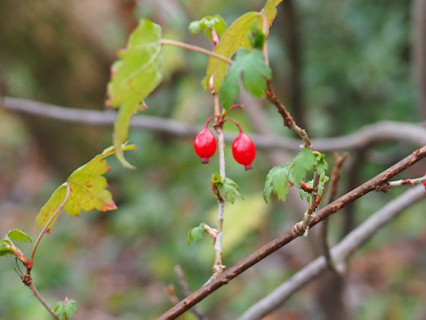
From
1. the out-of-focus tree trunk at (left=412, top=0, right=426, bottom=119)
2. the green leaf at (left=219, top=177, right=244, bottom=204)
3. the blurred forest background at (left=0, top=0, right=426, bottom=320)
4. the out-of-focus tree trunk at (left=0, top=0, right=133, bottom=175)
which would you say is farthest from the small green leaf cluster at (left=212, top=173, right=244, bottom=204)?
the out-of-focus tree trunk at (left=0, top=0, right=133, bottom=175)

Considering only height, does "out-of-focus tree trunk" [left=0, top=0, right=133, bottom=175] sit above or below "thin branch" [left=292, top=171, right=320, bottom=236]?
above

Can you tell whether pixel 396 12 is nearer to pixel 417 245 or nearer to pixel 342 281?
pixel 342 281

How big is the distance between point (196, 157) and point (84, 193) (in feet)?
7.67

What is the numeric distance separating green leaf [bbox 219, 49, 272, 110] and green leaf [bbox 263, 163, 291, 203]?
12cm

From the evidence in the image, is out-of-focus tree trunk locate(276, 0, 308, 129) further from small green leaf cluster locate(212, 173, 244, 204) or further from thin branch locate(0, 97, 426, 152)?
small green leaf cluster locate(212, 173, 244, 204)

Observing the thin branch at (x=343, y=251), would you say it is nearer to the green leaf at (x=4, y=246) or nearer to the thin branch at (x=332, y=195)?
the thin branch at (x=332, y=195)

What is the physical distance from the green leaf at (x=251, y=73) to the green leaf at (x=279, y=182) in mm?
116

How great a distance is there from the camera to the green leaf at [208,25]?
53 centimetres

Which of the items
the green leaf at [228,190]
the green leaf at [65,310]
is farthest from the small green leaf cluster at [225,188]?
the green leaf at [65,310]

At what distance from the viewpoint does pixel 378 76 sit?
2320 mm

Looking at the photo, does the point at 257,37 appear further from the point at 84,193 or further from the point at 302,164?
the point at 84,193

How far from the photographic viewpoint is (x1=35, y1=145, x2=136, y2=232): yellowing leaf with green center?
0.53 metres

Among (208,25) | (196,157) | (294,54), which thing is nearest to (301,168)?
(208,25)

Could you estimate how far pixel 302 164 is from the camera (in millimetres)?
399
